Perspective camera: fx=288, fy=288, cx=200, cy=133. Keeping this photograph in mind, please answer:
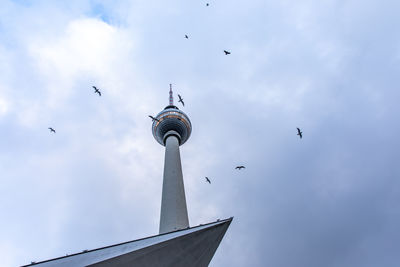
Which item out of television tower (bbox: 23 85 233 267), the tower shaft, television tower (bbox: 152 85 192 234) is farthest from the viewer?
television tower (bbox: 152 85 192 234)

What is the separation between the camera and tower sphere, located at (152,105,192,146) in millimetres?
77125

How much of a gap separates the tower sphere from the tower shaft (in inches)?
396

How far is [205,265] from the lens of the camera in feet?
97.7

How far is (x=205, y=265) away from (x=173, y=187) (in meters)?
28.7

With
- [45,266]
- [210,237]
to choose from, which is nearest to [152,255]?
[45,266]

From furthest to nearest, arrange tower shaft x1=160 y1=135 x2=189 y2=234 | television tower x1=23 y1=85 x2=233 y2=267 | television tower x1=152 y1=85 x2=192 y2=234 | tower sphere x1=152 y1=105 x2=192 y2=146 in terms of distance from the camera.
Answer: tower sphere x1=152 y1=105 x2=192 y2=146 → television tower x1=152 y1=85 x2=192 y2=234 → tower shaft x1=160 y1=135 x2=189 y2=234 → television tower x1=23 y1=85 x2=233 y2=267

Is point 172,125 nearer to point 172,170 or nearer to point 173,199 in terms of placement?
point 172,170

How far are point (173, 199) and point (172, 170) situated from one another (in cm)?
803

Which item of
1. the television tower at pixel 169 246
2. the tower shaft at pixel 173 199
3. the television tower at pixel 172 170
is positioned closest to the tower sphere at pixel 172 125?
the television tower at pixel 172 170

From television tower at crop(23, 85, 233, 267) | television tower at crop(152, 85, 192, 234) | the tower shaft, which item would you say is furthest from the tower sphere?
television tower at crop(23, 85, 233, 267)

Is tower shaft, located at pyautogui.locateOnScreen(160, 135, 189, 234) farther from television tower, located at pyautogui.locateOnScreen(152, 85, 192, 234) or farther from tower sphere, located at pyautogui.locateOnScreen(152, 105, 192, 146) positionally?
tower sphere, located at pyautogui.locateOnScreen(152, 105, 192, 146)

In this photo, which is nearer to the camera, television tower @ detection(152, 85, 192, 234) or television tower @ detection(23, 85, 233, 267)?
television tower @ detection(23, 85, 233, 267)

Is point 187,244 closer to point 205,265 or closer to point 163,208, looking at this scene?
point 205,265

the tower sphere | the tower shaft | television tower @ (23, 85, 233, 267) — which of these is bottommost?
television tower @ (23, 85, 233, 267)
